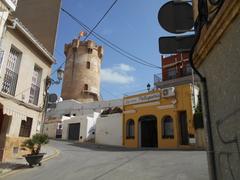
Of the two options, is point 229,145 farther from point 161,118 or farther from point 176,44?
point 161,118

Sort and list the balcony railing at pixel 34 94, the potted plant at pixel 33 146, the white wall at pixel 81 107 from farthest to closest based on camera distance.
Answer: the white wall at pixel 81 107 < the balcony railing at pixel 34 94 < the potted plant at pixel 33 146

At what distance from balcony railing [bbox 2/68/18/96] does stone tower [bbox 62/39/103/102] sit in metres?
32.8

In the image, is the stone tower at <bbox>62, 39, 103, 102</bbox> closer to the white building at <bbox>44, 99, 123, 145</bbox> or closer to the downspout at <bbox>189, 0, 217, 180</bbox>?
the white building at <bbox>44, 99, 123, 145</bbox>

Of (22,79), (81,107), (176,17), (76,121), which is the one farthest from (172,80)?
(176,17)

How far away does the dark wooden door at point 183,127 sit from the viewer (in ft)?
68.6

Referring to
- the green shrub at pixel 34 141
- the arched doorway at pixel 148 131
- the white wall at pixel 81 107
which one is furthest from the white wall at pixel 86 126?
the green shrub at pixel 34 141

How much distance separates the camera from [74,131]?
32.2 m

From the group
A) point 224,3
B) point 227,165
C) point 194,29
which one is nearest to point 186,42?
point 194,29

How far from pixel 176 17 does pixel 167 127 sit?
64.8 ft

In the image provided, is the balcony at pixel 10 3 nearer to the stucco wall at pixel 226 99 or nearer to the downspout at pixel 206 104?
the downspout at pixel 206 104

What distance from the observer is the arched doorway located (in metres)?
23.7

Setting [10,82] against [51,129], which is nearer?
[10,82]

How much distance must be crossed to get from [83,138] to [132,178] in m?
22.6

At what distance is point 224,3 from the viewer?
248cm
